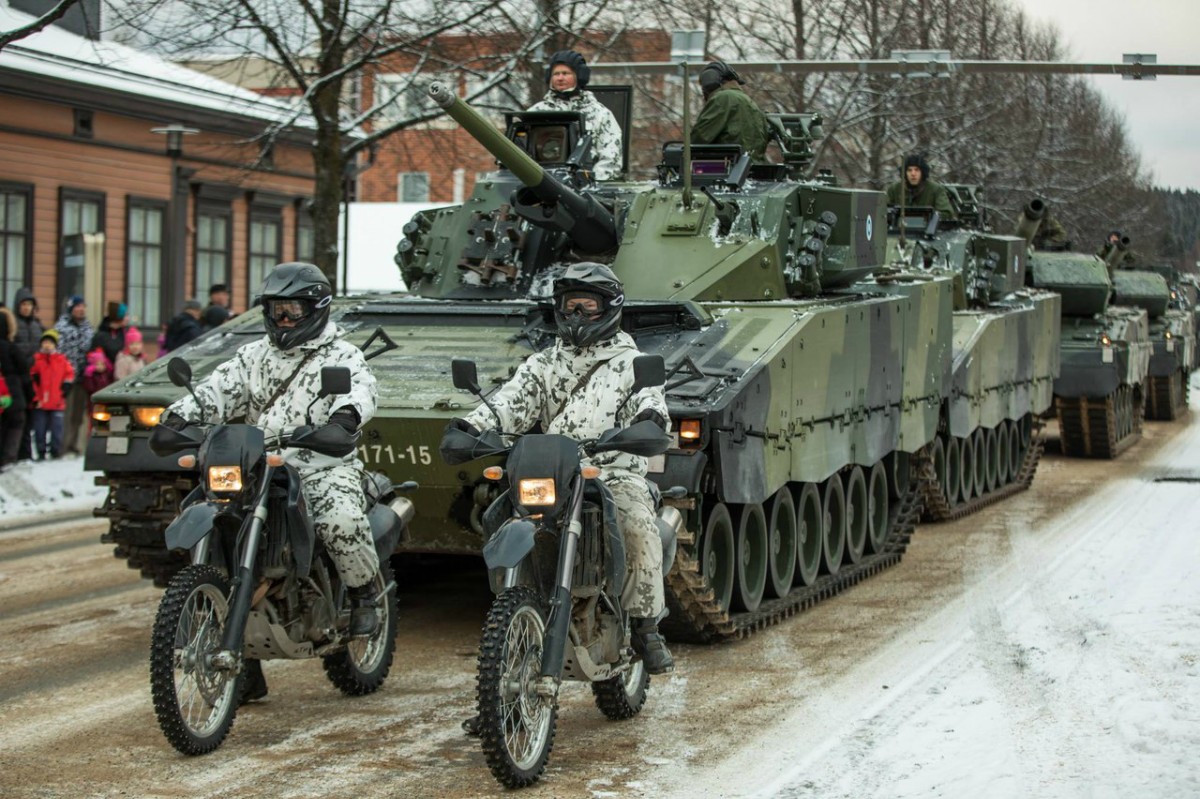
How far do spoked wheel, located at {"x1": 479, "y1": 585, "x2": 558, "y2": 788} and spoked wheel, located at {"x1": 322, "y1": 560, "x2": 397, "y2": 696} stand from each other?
151 centimetres

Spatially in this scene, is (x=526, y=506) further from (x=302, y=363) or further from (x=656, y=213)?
(x=656, y=213)

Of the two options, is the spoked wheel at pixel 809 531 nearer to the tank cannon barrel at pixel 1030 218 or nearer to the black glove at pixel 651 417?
the black glove at pixel 651 417

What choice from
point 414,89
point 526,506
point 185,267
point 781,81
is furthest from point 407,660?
point 781,81

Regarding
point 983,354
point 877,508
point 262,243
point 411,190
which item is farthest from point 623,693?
point 411,190

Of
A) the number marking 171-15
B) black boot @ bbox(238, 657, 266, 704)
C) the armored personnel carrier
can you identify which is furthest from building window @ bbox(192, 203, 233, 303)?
black boot @ bbox(238, 657, 266, 704)

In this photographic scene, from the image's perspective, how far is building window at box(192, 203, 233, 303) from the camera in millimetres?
27828

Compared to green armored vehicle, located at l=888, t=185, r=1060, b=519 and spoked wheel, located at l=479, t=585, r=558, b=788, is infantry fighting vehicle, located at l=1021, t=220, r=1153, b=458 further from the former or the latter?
spoked wheel, located at l=479, t=585, r=558, b=788

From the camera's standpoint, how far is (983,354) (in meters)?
17.5

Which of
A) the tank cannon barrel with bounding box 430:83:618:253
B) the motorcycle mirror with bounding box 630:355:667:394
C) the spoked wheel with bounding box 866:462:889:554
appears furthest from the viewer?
the spoked wheel with bounding box 866:462:889:554

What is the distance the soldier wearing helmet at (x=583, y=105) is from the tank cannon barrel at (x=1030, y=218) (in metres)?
10.7

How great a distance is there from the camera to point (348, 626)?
820 cm

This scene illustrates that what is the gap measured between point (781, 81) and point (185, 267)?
947 centimetres

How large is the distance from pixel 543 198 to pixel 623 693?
4.14 m

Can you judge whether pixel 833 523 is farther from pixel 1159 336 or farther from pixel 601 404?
pixel 1159 336
